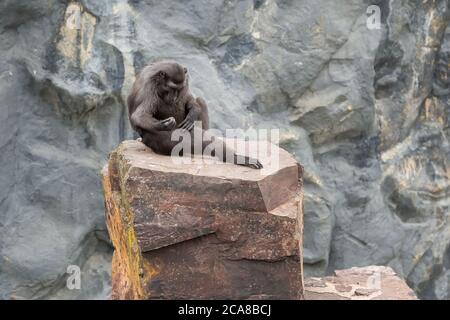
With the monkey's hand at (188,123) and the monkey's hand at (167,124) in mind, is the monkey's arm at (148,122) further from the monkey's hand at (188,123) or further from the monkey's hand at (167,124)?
the monkey's hand at (188,123)

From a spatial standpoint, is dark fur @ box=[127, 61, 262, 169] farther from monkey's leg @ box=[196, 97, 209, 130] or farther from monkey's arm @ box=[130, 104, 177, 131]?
monkey's leg @ box=[196, 97, 209, 130]

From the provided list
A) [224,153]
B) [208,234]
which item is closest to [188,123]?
[224,153]

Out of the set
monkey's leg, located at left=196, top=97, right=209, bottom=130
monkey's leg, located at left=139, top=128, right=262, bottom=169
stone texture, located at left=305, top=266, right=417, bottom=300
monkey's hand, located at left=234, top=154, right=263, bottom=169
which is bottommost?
stone texture, located at left=305, top=266, right=417, bottom=300

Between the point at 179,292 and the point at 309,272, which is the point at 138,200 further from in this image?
the point at 309,272

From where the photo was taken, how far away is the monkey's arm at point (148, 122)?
6.36m

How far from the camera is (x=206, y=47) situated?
9664 mm

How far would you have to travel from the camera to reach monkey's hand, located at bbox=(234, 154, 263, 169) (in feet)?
20.4

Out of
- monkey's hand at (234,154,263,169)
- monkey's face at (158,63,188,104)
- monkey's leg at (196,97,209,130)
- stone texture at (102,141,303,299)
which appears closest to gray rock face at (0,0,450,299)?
monkey's leg at (196,97,209,130)

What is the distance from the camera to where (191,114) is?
22.5 ft

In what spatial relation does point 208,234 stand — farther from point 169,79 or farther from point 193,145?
point 169,79

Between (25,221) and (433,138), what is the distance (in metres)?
5.60

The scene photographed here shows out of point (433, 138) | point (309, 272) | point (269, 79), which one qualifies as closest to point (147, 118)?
point (269, 79)

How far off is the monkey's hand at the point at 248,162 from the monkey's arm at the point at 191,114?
0.61 metres

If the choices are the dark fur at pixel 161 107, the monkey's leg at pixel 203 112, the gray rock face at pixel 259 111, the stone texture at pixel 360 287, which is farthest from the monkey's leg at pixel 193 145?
the gray rock face at pixel 259 111
